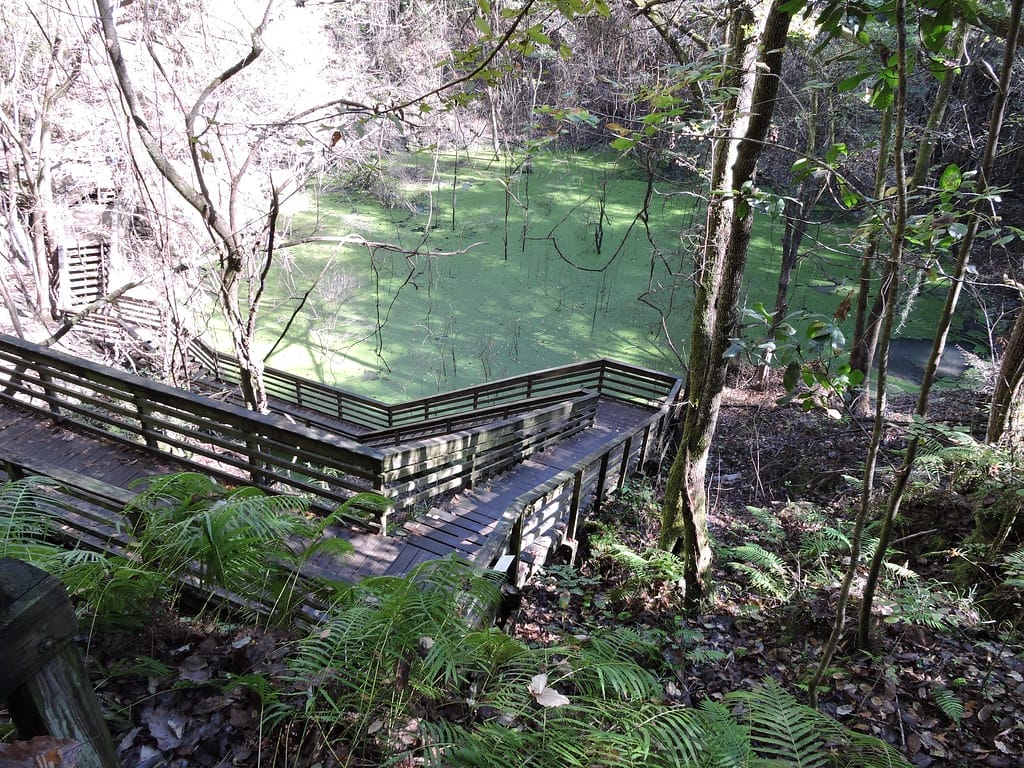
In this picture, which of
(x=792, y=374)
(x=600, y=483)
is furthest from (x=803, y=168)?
(x=600, y=483)

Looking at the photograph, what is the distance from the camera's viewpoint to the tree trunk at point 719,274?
3.66 m

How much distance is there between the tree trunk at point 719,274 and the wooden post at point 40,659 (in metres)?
3.63

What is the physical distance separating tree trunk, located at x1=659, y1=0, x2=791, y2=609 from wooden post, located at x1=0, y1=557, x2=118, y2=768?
3632 millimetres

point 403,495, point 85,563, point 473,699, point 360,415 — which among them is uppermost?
point 85,563

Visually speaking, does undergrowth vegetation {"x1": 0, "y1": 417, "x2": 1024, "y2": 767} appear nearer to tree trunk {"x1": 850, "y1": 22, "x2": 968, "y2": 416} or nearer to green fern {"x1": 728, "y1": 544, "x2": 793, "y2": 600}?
green fern {"x1": 728, "y1": 544, "x2": 793, "y2": 600}

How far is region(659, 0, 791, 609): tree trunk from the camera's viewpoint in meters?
3.66

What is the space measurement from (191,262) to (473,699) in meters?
5.97

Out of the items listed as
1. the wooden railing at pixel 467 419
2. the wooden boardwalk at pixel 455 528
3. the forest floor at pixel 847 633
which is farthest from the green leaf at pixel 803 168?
the wooden railing at pixel 467 419

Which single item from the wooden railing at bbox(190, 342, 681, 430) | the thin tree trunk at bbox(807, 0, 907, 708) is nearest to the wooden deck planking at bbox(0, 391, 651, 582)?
the wooden railing at bbox(190, 342, 681, 430)

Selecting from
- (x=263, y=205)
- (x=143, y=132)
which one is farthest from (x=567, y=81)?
(x=263, y=205)

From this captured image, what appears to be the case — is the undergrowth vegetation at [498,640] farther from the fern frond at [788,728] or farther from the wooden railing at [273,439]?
the wooden railing at [273,439]

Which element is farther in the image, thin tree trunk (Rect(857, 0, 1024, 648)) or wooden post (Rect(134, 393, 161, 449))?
wooden post (Rect(134, 393, 161, 449))

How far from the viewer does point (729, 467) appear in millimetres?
8453

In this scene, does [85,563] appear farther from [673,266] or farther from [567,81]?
[673,266]
